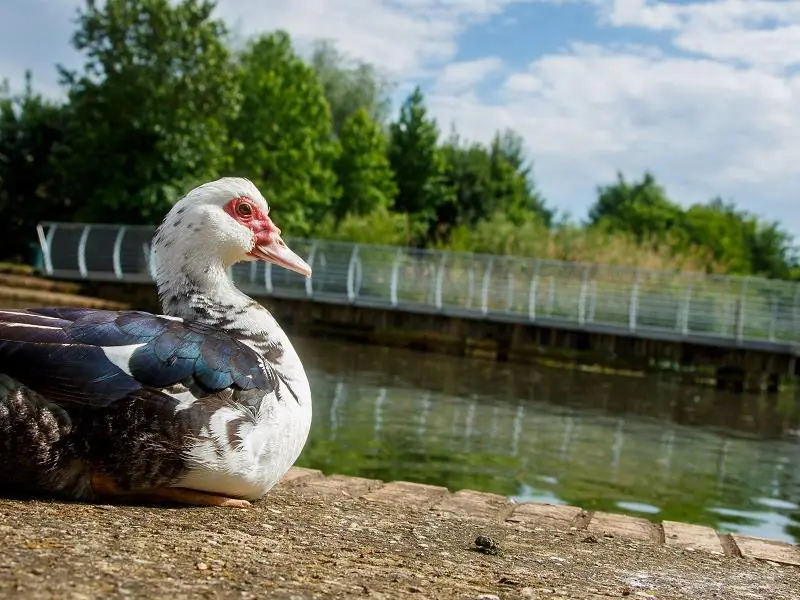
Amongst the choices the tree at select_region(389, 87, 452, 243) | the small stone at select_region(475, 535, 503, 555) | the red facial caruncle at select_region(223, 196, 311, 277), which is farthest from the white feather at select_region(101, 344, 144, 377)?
the tree at select_region(389, 87, 452, 243)

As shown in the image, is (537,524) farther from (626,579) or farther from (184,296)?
(184,296)

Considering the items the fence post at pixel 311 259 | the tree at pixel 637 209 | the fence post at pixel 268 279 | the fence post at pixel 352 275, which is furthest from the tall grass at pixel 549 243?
the tree at pixel 637 209

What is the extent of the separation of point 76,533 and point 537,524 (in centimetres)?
257

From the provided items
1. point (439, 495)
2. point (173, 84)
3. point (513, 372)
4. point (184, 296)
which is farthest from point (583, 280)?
point (184, 296)

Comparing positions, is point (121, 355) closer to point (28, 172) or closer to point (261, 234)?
point (261, 234)

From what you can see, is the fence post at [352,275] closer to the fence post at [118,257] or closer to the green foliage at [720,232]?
the fence post at [118,257]

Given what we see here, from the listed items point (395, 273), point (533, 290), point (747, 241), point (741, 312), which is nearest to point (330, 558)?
point (741, 312)

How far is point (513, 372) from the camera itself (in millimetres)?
23000

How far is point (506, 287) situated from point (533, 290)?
2.58ft

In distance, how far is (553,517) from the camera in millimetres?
5332

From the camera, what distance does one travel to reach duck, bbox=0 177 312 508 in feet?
11.6

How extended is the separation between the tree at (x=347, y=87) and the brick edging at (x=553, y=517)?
55.1 meters

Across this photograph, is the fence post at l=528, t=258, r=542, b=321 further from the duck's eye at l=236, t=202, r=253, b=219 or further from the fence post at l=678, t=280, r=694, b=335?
the duck's eye at l=236, t=202, r=253, b=219

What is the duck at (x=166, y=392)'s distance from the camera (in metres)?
3.55
